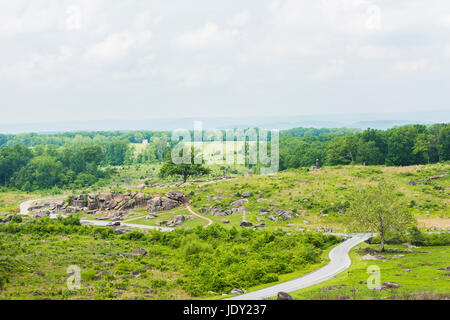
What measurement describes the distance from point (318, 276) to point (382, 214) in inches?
633

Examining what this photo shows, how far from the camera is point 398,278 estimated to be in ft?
121

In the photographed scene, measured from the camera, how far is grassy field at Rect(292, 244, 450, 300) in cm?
3148

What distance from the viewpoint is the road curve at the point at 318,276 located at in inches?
1398

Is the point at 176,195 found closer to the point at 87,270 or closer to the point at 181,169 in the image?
the point at 181,169

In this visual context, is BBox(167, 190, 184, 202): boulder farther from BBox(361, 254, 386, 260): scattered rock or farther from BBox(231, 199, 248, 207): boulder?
BBox(361, 254, 386, 260): scattered rock

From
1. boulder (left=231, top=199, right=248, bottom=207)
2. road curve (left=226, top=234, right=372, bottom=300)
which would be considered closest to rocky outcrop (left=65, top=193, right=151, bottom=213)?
boulder (left=231, top=199, right=248, bottom=207)

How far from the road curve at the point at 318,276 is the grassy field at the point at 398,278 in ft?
3.78

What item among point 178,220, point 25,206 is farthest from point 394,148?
point 25,206

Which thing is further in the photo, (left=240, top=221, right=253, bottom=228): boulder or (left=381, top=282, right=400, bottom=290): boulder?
(left=240, top=221, right=253, bottom=228): boulder

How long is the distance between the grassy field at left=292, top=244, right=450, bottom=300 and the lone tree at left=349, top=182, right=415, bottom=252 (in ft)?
12.5

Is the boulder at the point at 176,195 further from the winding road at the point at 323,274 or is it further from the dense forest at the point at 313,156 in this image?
the dense forest at the point at 313,156
